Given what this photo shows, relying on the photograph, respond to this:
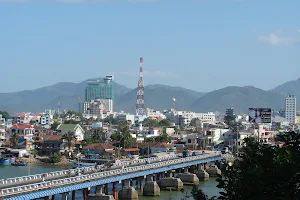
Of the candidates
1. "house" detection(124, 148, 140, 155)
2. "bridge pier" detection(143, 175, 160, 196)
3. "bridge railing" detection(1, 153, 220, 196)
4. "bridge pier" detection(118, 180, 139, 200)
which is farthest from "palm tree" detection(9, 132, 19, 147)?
"bridge pier" detection(118, 180, 139, 200)

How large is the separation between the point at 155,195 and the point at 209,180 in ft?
45.1

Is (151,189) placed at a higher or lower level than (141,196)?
higher

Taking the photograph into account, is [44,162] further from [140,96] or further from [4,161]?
[140,96]

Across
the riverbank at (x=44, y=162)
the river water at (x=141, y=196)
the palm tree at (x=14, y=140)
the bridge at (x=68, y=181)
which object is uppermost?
the palm tree at (x=14, y=140)

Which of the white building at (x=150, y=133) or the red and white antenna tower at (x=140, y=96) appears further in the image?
the red and white antenna tower at (x=140, y=96)

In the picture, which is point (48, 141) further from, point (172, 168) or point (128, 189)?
point (128, 189)

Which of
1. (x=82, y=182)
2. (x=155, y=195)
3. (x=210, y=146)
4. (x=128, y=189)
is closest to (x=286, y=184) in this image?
(x=82, y=182)

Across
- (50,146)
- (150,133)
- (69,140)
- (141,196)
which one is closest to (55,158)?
(69,140)

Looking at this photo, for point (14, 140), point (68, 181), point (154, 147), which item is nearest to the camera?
point (68, 181)

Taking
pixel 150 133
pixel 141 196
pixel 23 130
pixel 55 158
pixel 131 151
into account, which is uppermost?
pixel 23 130

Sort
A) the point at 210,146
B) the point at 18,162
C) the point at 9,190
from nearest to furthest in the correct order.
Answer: the point at 9,190
the point at 18,162
the point at 210,146

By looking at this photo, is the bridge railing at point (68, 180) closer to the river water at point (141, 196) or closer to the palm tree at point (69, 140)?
the river water at point (141, 196)

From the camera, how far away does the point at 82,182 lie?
115 ft

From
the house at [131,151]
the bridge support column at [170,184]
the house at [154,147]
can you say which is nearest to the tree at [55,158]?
the house at [131,151]
